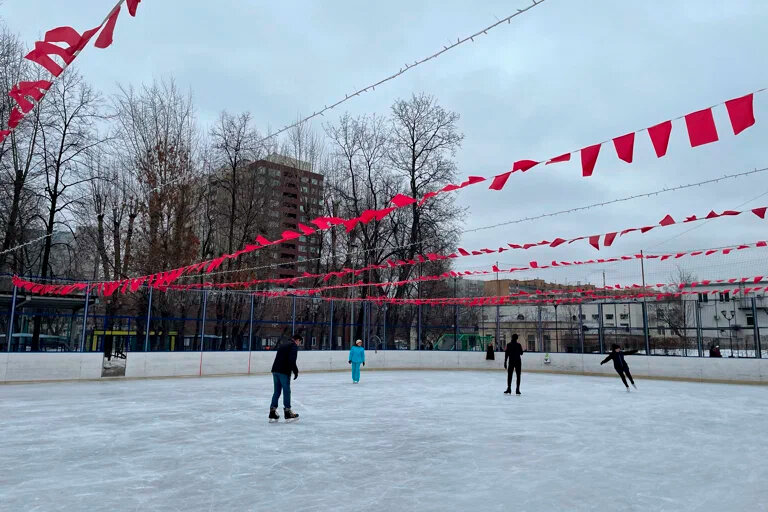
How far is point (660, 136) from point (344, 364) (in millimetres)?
18708

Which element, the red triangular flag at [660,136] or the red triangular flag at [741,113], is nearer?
the red triangular flag at [741,113]

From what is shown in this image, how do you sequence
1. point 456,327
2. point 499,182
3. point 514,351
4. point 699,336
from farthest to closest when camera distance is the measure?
point 456,327 → point 699,336 → point 514,351 → point 499,182

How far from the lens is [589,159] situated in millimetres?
5754

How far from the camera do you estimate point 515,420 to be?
9.02m

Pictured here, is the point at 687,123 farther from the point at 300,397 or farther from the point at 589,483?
the point at 300,397

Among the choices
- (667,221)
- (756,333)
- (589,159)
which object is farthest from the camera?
(756,333)

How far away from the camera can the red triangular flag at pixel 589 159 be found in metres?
5.67

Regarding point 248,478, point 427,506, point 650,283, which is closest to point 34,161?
point 248,478

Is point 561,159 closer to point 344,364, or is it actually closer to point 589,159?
point 589,159

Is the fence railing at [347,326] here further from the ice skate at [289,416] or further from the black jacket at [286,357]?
the black jacket at [286,357]

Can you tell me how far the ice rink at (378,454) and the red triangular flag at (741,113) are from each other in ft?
10.8

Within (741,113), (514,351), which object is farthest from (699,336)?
(741,113)

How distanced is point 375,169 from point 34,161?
16.3 m

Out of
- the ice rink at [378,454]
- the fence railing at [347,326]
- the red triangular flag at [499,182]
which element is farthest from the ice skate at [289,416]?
the fence railing at [347,326]
